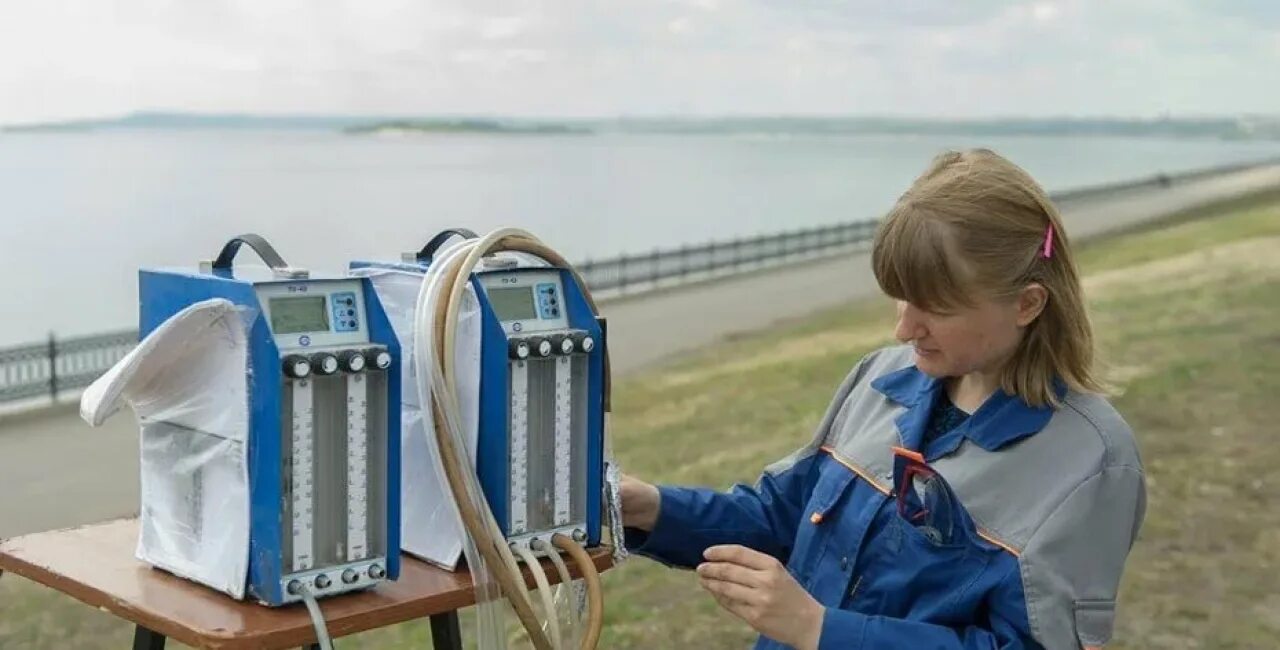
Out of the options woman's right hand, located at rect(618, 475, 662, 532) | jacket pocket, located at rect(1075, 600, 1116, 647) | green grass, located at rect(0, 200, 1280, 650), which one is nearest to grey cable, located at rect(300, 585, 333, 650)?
woman's right hand, located at rect(618, 475, 662, 532)

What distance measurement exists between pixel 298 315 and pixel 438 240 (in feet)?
1.55

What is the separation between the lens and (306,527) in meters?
2.02

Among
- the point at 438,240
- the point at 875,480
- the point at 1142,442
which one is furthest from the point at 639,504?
the point at 1142,442

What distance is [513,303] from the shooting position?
2.24 m

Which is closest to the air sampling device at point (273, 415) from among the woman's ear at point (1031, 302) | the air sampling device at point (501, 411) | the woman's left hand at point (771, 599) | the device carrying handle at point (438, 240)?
the air sampling device at point (501, 411)

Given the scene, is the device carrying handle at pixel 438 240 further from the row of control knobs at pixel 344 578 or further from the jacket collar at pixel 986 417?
the jacket collar at pixel 986 417

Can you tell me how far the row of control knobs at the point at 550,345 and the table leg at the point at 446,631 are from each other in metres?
0.66

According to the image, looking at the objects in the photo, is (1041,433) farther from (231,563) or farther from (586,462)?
(231,563)

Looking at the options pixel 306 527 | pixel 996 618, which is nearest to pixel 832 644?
pixel 996 618

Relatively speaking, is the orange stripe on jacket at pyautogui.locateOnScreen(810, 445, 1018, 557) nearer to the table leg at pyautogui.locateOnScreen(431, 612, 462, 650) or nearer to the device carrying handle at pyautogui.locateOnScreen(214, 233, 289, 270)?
the table leg at pyautogui.locateOnScreen(431, 612, 462, 650)

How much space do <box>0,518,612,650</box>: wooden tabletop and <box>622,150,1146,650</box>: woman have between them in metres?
0.43

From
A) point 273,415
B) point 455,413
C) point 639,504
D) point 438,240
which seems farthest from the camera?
point 639,504

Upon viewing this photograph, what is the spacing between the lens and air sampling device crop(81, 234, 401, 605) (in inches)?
77.4

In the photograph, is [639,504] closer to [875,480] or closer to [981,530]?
[875,480]
